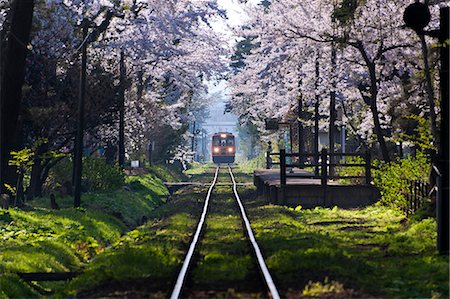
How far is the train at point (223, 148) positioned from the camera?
97.2m

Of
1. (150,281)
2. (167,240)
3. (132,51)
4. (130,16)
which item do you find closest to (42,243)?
(167,240)

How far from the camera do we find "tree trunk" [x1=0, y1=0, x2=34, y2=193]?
24375mm

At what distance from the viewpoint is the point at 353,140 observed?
57938 mm

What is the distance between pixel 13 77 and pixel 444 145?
13895mm

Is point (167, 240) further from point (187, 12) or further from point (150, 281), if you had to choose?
point (187, 12)

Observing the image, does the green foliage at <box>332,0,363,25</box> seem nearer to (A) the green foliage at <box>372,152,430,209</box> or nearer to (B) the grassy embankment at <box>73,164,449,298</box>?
(A) the green foliage at <box>372,152,430,209</box>

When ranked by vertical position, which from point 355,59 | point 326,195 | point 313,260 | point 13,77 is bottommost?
point 313,260

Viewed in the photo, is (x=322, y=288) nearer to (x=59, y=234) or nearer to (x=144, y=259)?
(x=144, y=259)

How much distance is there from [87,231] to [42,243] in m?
3.72

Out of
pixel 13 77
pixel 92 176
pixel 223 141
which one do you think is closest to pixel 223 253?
pixel 13 77

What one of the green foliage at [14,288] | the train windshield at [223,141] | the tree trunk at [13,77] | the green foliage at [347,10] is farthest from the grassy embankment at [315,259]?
the train windshield at [223,141]

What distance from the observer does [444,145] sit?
1454 centimetres

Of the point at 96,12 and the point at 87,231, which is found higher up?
the point at 96,12

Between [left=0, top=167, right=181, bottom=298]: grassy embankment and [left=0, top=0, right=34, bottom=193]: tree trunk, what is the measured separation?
71.4 inches
